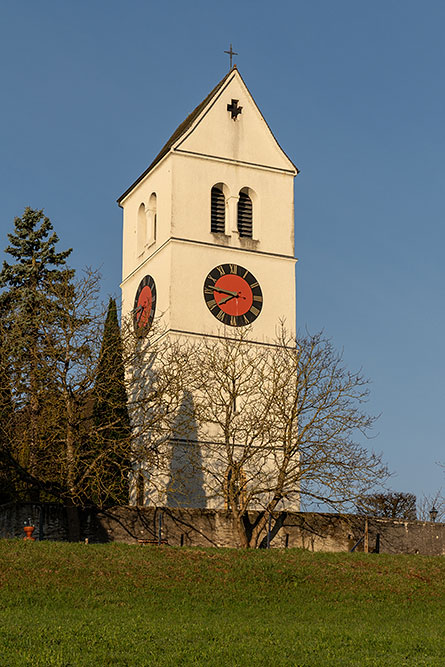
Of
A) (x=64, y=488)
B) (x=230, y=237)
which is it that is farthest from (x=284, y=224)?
(x=64, y=488)

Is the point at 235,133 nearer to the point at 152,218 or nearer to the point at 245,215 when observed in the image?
the point at 245,215

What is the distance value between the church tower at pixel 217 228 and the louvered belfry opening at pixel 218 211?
4 cm

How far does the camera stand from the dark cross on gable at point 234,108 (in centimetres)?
4588

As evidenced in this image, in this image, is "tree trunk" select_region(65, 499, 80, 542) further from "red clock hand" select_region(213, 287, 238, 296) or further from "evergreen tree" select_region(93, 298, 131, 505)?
"red clock hand" select_region(213, 287, 238, 296)

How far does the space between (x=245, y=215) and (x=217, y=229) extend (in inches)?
64.0

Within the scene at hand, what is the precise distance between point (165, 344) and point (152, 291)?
4.29 m

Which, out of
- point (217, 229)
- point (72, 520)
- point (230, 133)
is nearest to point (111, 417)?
point (72, 520)

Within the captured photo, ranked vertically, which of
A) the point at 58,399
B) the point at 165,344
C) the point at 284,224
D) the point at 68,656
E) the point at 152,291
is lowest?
the point at 68,656

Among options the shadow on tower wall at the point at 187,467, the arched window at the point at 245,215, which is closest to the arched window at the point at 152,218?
the arched window at the point at 245,215

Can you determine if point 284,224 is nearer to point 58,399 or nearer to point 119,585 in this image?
point 58,399

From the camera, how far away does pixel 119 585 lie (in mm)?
22672

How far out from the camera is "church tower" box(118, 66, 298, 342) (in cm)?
4262

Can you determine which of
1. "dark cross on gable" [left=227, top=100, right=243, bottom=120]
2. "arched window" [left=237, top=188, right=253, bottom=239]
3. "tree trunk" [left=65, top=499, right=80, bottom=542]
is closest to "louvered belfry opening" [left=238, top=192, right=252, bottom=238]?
"arched window" [left=237, top=188, right=253, bottom=239]

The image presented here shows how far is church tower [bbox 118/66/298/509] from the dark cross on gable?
0.04m
